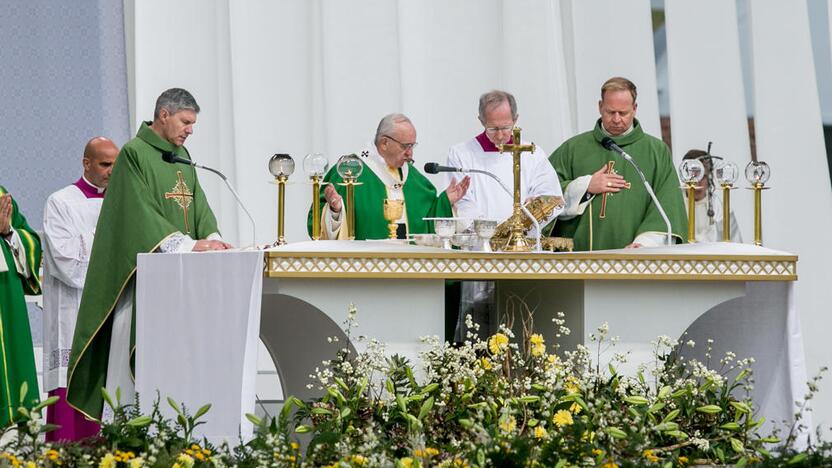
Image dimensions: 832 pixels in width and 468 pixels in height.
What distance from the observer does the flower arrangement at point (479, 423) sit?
11.6 ft

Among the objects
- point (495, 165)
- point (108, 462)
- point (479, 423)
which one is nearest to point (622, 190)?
point (495, 165)

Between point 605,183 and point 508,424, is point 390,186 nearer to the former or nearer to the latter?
point 605,183

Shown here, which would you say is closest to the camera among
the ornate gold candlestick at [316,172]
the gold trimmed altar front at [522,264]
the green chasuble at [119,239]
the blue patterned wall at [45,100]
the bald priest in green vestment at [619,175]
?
the gold trimmed altar front at [522,264]

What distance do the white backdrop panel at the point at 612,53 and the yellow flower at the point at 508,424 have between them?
15.2ft

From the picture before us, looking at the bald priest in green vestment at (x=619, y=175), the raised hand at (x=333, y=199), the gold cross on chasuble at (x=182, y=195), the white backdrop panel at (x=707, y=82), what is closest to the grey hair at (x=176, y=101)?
the gold cross on chasuble at (x=182, y=195)

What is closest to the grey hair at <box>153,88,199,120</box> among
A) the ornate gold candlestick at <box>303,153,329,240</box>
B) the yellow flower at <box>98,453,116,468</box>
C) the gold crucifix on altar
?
the ornate gold candlestick at <box>303,153,329,240</box>

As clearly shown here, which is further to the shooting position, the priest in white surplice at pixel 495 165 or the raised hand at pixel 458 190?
the priest in white surplice at pixel 495 165

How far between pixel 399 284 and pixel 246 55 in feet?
14.6

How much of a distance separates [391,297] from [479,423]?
0.79 m

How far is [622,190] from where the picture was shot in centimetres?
590

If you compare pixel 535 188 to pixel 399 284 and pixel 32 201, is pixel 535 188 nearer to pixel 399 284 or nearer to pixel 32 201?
pixel 399 284

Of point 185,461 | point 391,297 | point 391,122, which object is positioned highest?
point 391,122

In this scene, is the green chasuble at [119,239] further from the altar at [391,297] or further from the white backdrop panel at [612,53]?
the white backdrop panel at [612,53]

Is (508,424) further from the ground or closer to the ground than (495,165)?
closer to the ground
